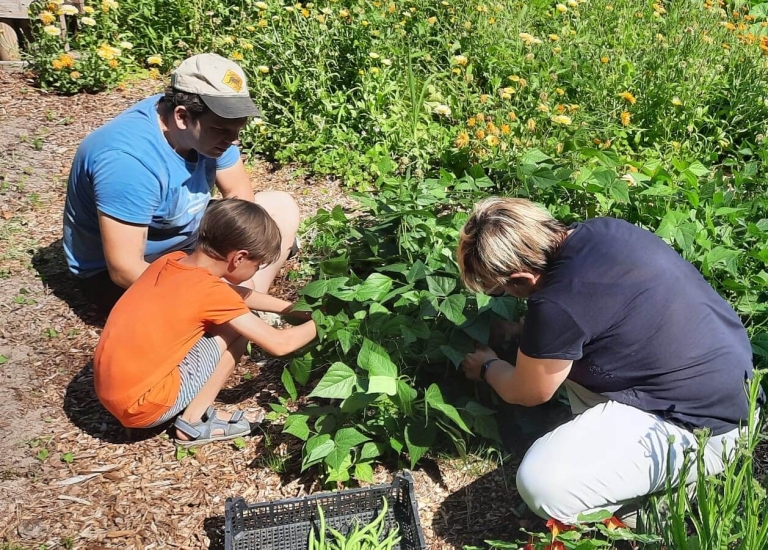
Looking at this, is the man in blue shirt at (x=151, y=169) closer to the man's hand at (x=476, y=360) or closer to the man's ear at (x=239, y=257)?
the man's ear at (x=239, y=257)

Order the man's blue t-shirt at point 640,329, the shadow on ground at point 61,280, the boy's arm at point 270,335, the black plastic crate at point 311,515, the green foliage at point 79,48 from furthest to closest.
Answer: the green foliage at point 79,48
the shadow on ground at point 61,280
the boy's arm at point 270,335
the black plastic crate at point 311,515
the man's blue t-shirt at point 640,329

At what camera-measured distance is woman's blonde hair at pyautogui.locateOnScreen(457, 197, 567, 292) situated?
2150 millimetres

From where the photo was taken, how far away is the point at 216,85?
112 inches

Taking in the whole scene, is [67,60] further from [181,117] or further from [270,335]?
[270,335]

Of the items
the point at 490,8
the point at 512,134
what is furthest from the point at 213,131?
the point at 490,8

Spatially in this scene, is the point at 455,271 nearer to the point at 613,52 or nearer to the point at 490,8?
the point at 613,52

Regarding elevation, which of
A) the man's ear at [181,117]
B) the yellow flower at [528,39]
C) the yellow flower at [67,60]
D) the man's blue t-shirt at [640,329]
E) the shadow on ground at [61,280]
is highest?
the yellow flower at [528,39]

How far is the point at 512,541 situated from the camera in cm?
246

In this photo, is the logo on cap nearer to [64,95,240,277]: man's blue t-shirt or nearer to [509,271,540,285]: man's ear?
[64,95,240,277]: man's blue t-shirt

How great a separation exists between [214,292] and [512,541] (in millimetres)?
1309

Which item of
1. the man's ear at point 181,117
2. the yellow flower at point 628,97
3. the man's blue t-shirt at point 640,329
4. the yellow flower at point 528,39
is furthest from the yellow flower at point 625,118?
the man's ear at point 181,117

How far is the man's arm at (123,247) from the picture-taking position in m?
2.90

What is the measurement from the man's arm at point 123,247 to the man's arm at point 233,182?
22.8 inches

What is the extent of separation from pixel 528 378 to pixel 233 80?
164cm
